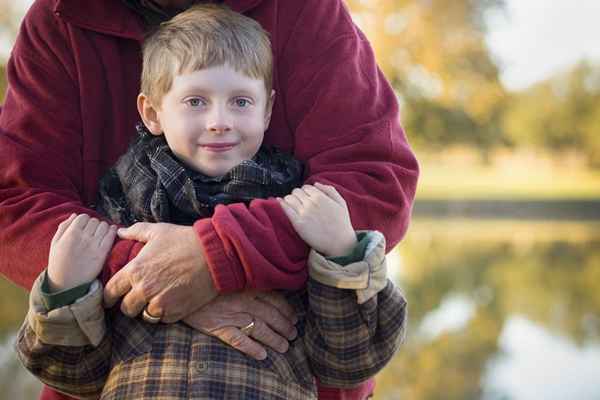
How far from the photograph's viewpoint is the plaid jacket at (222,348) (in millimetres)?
1458

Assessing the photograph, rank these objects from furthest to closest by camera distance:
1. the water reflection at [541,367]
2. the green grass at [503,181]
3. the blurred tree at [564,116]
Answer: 1. the blurred tree at [564,116]
2. the green grass at [503,181]
3. the water reflection at [541,367]

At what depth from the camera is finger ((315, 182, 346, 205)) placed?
1.51 metres

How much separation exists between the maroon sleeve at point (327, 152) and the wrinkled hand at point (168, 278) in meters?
0.03

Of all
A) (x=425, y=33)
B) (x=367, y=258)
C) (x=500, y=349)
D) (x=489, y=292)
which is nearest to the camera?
(x=367, y=258)

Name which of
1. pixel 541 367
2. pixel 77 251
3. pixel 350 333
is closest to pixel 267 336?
pixel 350 333

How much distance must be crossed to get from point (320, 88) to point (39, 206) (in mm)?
582

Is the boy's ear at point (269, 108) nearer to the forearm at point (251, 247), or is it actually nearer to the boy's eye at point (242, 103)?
the boy's eye at point (242, 103)

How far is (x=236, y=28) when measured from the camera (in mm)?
1589

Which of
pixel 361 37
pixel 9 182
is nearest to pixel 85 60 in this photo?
pixel 9 182

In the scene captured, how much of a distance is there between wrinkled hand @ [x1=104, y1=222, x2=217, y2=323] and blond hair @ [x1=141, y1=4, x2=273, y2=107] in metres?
0.30

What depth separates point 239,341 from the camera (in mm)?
1497

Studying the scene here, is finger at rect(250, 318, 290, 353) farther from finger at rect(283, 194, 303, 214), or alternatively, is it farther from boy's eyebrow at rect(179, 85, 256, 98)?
boy's eyebrow at rect(179, 85, 256, 98)

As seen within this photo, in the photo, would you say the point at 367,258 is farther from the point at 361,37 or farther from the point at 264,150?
the point at 361,37

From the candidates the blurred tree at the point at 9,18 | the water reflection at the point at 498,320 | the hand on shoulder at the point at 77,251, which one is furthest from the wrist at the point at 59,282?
the blurred tree at the point at 9,18
